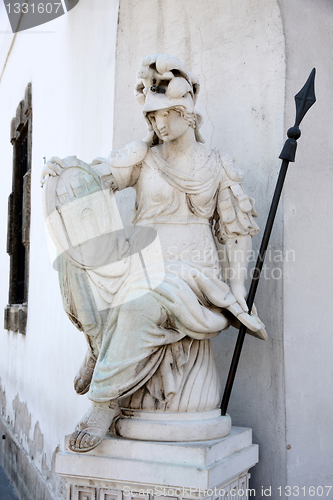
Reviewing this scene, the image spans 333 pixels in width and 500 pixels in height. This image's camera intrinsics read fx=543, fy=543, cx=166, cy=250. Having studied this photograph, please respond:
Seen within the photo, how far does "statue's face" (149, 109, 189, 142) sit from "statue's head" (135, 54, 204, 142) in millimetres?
12

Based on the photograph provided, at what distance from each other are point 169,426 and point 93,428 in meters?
0.27

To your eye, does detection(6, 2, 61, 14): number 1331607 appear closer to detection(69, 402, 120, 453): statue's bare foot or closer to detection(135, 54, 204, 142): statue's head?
detection(135, 54, 204, 142): statue's head

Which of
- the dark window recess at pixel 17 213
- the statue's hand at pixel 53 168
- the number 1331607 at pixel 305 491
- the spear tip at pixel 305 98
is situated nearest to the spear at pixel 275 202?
the spear tip at pixel 305 98

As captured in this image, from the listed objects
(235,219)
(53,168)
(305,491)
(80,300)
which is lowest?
(305,491)

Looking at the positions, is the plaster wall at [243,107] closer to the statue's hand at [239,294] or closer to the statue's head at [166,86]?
the statue's hand at [239,294]

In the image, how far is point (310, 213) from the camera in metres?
2.72

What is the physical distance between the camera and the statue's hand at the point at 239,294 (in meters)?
2.18

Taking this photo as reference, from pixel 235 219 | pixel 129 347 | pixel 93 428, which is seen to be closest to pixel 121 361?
pixel 129 347

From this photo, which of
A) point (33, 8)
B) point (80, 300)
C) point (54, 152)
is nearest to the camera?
point (80, 300)

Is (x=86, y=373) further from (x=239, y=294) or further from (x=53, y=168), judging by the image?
(x=53, y=168)

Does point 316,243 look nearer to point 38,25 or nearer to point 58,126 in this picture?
point 58,126

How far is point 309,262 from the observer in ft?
8.79

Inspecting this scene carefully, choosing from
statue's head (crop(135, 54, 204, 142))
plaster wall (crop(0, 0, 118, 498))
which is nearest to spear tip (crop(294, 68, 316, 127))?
statue's head (crop(135, 54, 204, 142))

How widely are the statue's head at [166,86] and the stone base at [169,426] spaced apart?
3.78 ft
